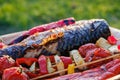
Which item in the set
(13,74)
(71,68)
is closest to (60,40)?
(71,68)

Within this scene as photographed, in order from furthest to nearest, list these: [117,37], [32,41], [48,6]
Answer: [48,6] < [117,37] < [32,41]

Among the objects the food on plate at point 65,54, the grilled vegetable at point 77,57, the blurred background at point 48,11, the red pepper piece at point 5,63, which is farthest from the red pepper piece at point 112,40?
the blurred background at point 48,11

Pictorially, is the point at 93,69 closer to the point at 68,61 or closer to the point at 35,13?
the point at 68,61

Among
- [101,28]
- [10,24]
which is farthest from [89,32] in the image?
[10,24]

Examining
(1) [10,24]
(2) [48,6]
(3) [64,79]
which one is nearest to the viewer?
(3) [64,79]

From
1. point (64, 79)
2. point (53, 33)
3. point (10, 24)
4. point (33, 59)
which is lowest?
point (64, 79)

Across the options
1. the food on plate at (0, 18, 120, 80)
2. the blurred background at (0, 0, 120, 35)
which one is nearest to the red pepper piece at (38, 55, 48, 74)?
the food on plate at (0, 18, 120, 80)
